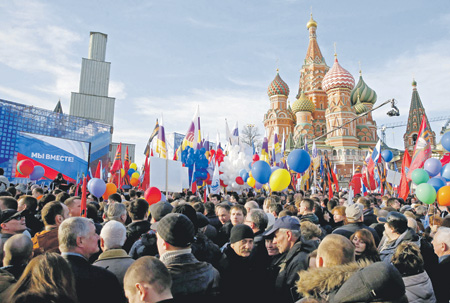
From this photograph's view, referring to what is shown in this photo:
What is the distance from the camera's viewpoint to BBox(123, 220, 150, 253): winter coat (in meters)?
4.10

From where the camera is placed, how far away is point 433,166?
9.86 metres

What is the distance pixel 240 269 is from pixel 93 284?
1395mm

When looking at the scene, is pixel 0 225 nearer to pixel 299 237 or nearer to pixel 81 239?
pixel 81 239

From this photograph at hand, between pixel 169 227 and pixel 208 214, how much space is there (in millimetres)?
3118

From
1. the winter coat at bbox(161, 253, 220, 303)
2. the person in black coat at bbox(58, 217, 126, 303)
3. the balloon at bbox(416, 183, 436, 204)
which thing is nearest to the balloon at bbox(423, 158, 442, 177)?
the balloon at bbox(416, 183, 436, 204)

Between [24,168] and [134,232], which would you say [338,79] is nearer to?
[24,168]

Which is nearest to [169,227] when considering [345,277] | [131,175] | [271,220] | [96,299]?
[96,299]

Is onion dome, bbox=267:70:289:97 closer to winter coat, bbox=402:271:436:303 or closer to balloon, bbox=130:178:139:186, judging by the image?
balloon, bbox=130:178:139:186

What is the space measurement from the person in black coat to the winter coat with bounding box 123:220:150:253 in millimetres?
1423

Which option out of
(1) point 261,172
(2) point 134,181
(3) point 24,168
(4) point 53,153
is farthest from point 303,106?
(3) point 24,168

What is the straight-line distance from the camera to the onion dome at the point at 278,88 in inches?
→ 2249

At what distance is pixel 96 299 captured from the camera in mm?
2369

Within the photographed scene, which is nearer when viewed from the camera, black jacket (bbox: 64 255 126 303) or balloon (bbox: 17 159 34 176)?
black jacket (bbox: 64 255 126 303)

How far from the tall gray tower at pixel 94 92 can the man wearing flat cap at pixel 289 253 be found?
2910 inches
